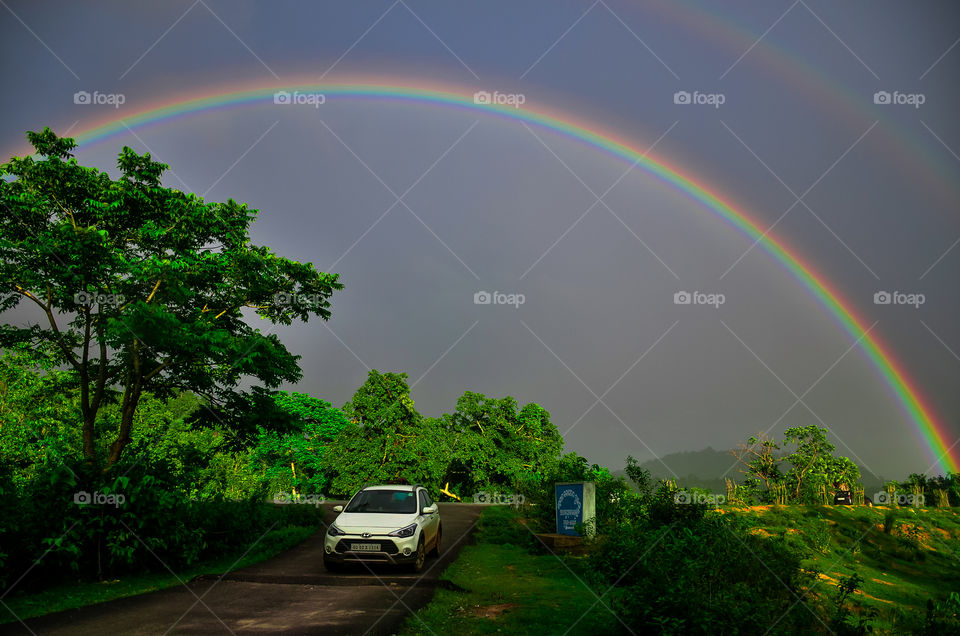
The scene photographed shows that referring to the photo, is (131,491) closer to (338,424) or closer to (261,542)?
(261,542)

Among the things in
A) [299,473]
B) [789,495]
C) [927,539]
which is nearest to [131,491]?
[927,539]

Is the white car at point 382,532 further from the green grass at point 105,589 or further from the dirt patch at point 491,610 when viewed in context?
the dirt patch at point 491,610

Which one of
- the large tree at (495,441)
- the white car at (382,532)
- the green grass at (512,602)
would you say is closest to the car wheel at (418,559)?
the white car at (382,532)

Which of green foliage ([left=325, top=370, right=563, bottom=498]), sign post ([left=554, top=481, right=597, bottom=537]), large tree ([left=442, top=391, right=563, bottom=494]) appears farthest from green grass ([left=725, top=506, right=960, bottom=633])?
large tree ([left=442, top=391, right=563, bottom=494])

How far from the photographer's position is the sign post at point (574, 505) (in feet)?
50.3

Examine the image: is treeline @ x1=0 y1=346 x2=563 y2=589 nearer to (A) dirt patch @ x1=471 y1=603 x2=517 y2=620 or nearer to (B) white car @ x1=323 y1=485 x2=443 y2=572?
(B) white car @ x1=323 y1=485 x2=443 y2=572

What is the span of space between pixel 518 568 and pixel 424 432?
38.9 meters

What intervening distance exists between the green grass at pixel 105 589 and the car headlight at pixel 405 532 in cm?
359

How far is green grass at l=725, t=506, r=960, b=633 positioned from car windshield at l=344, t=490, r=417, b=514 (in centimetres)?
912

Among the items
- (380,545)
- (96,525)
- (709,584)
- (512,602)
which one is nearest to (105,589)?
(96,525)

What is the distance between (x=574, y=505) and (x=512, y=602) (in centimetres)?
618

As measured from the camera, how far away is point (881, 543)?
20750 millimetres

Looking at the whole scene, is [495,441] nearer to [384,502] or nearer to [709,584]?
[384,502]

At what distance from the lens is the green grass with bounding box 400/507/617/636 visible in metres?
8.04
